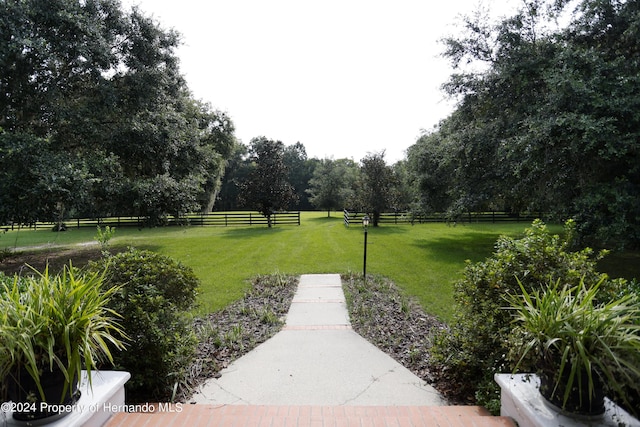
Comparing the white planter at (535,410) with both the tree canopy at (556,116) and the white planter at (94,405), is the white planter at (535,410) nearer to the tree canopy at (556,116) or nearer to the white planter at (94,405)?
the white planter at (94,405)

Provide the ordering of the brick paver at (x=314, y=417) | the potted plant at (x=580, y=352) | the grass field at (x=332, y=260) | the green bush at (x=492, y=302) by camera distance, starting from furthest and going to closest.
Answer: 1. the grass field at (x=332, y=260)
2. the green bush at (x=492, y=302)
3. the brick paver at (x=314, y=417)
4. the potted plant at (x=580, y=352)

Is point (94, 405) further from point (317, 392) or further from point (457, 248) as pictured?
point (457, 248)

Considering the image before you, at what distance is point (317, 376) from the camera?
3215mm

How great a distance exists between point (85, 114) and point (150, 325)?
358 inches

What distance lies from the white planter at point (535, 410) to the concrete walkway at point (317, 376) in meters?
0.72

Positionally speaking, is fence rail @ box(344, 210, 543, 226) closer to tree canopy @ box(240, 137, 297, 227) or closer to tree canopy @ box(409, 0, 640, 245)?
tree canopy @ box(240, 137, 297, 227)

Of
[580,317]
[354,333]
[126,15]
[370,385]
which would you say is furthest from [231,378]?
[126,15]

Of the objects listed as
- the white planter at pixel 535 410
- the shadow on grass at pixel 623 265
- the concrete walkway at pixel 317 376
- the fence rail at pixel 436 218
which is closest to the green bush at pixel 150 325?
the concrete walkway at pixel 317 376

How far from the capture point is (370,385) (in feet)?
10.0

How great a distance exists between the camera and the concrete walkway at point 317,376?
2.83 m

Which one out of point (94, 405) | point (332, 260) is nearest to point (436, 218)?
point (332, 260)

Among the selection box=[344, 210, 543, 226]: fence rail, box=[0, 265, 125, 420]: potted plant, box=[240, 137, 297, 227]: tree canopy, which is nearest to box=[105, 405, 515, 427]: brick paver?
box=[0, 265, 125, 420]: potted plant

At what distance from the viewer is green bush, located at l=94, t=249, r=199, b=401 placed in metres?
2.82

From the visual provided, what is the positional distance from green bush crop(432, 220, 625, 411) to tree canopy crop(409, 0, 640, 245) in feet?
14.9
